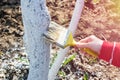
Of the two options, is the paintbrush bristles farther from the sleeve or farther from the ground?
the ground

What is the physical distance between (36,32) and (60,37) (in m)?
0.12

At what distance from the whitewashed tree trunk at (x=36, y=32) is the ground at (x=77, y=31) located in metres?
0.63

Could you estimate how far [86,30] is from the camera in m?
2.99

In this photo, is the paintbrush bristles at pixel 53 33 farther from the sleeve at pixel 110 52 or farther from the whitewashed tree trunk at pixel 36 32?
the sleeve at pixel 110 52

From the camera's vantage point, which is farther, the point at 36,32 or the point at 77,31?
the point at 77,31

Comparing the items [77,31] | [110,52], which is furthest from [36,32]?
[77,31]

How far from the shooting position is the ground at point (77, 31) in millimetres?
2547

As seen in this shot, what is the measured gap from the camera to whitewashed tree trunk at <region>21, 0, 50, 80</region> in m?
1.64

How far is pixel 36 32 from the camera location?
66.9 inches

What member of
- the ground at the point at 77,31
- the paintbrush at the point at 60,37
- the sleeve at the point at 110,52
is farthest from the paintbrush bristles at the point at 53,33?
the ground at the point at 77,31

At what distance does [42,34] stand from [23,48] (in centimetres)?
100

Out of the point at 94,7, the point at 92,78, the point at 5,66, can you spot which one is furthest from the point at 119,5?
the point at 5,66

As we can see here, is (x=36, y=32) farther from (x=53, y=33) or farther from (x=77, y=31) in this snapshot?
(x=77, y=31)

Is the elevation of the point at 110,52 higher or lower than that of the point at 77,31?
higher
